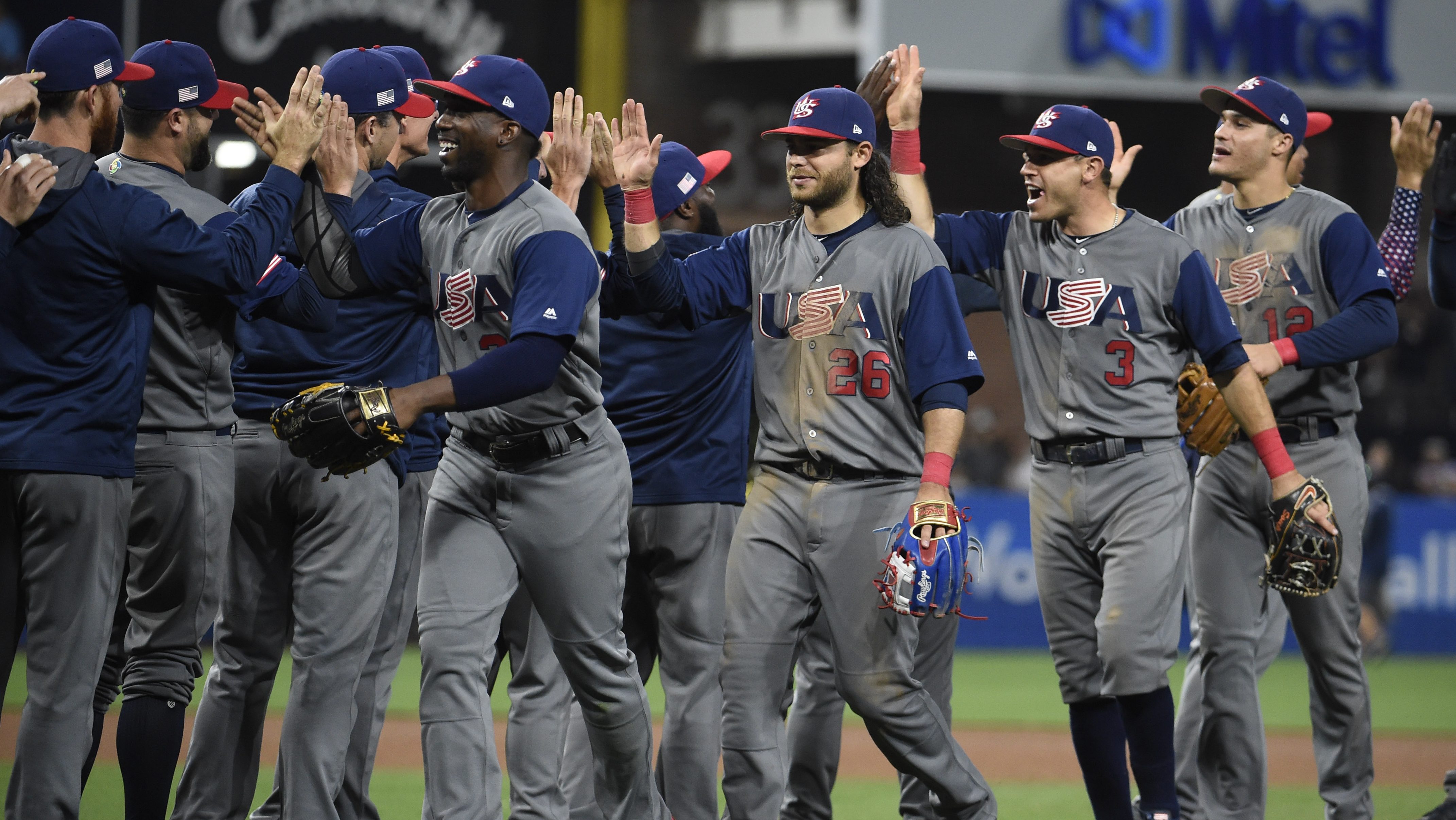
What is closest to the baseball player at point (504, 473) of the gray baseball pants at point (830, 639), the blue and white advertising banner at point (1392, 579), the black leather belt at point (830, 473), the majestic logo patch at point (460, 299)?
the majestic logo patch at point (460, 299)

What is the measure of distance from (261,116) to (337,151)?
0.25m

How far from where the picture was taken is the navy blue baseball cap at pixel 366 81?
16.0ft

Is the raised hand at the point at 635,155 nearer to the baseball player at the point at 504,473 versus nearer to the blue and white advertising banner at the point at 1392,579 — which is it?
the baseball player at the point at 504,473

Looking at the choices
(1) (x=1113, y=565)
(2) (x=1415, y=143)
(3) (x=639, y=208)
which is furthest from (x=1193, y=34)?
(3) (x=639, y=208)

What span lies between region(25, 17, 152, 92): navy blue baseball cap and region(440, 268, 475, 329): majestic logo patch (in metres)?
1.12

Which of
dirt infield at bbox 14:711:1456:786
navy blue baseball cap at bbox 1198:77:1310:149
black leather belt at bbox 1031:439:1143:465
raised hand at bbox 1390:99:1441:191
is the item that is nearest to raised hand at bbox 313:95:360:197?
black leather belt at bbox 1031:439:1143:465

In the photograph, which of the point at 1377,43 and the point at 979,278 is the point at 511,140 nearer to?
the point at 979,278

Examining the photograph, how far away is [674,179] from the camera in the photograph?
5227 millimetres

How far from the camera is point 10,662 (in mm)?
4215

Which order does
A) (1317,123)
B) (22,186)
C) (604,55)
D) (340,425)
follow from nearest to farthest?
1. (340,425)
2. (22,186)
3. (1317,123)
4. (604,55)

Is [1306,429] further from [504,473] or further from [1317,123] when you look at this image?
[504,473]

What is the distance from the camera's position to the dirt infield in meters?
7.39

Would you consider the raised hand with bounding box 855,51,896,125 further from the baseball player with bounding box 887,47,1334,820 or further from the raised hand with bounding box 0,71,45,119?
the raised hand with bounding box 0,71,45,119

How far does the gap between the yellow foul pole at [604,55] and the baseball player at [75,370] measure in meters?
9.47
